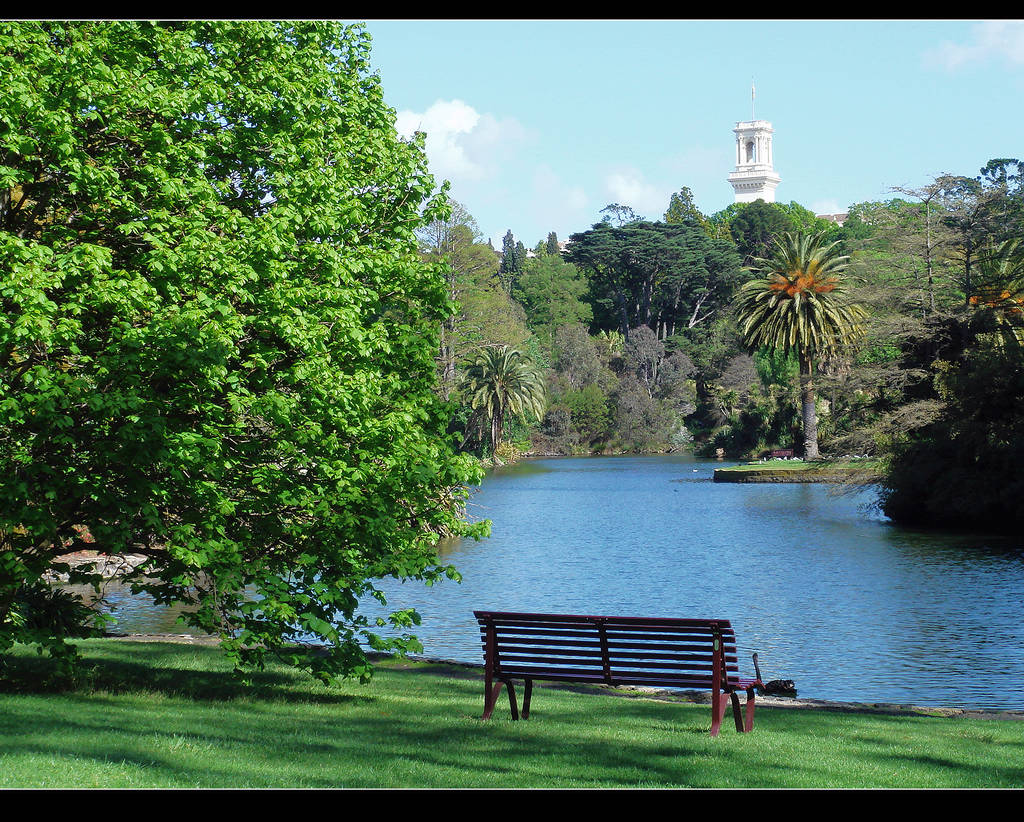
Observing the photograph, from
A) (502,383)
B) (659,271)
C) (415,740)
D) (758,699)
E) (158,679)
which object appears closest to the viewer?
(415,740)

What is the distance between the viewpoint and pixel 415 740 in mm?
9211

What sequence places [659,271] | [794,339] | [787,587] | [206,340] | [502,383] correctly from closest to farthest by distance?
1. [206,340]
2. [787,587]
3. [794,339]
4. [502,383]
5. [659,271]

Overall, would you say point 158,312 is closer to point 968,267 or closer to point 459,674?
point 459,674

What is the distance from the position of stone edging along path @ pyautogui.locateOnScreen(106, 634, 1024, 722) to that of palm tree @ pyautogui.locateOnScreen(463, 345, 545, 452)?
206ft

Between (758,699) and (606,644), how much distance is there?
171 inches

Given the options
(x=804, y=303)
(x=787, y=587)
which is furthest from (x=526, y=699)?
(x=804, y=303)

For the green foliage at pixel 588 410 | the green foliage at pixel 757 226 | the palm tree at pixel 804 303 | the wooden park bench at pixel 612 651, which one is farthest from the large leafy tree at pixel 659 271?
the wooden park bench at pixel 612 651

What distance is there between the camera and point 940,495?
128ft

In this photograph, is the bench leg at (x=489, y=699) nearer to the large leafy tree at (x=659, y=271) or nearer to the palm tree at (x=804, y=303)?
the palm tree at (x=804, y=303)

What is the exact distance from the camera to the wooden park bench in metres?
10.0

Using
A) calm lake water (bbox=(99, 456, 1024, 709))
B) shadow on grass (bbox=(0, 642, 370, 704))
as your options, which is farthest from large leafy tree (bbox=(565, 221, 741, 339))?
shadow on grass (bbox=(0, 642, 370, 704))

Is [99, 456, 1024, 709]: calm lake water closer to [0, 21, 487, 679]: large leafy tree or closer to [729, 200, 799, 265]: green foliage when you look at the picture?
[0, 21, 487, 679]: large leafy tree

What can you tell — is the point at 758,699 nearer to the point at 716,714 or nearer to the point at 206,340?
the point at 716,714

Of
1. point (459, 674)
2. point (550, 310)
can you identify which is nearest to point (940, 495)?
point (459, 674)
